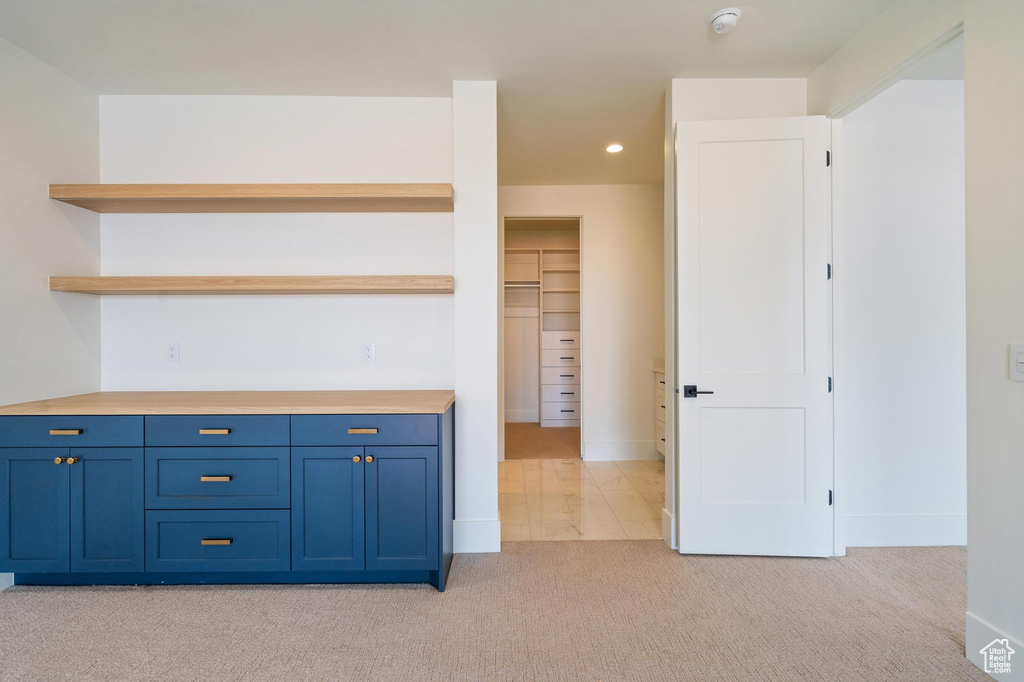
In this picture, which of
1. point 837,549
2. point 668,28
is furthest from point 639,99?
point 837,549

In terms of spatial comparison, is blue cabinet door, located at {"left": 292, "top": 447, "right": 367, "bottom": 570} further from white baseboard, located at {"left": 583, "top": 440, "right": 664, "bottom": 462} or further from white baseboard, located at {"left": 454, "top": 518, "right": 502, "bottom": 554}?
white baseboard, located at {"left": 583, "top": 440, "right": 664, "bottom": 462}

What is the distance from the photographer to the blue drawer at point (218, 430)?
2266 mm

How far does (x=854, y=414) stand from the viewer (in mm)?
2662

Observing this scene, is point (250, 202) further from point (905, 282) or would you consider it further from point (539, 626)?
point (905, 282)

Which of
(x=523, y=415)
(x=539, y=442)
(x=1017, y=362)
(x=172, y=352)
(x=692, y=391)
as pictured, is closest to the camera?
(x=1017, y=362)

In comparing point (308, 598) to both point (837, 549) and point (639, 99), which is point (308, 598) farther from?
point (639, 99)

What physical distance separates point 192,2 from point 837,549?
3.93 m

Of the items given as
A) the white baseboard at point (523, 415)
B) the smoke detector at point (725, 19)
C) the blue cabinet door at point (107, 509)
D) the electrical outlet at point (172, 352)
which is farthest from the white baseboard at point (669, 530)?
the white baseboard at point (523, 415)

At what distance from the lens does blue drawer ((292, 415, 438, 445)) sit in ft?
7.50

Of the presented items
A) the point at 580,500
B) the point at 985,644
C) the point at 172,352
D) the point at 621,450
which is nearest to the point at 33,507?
the point at 172,352

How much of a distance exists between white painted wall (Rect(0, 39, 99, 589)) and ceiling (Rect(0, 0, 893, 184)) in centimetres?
17

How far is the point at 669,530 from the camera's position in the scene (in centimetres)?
280

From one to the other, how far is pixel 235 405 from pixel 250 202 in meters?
1.07

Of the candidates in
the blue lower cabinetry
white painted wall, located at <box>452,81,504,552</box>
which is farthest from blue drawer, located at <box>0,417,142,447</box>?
white painted wall, located at <box>452,81,504,552</box>
